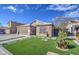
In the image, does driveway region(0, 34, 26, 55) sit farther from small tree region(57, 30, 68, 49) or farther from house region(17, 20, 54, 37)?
small tree region(57, 30, 68, 49)

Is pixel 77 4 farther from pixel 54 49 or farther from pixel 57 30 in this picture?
pixel 54 49

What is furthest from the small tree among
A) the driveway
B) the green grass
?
the driveway

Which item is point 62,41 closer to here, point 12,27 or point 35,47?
point 35,47

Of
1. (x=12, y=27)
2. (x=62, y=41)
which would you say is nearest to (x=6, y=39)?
(x=12, y=27)

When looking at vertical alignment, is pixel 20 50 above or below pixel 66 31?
below
